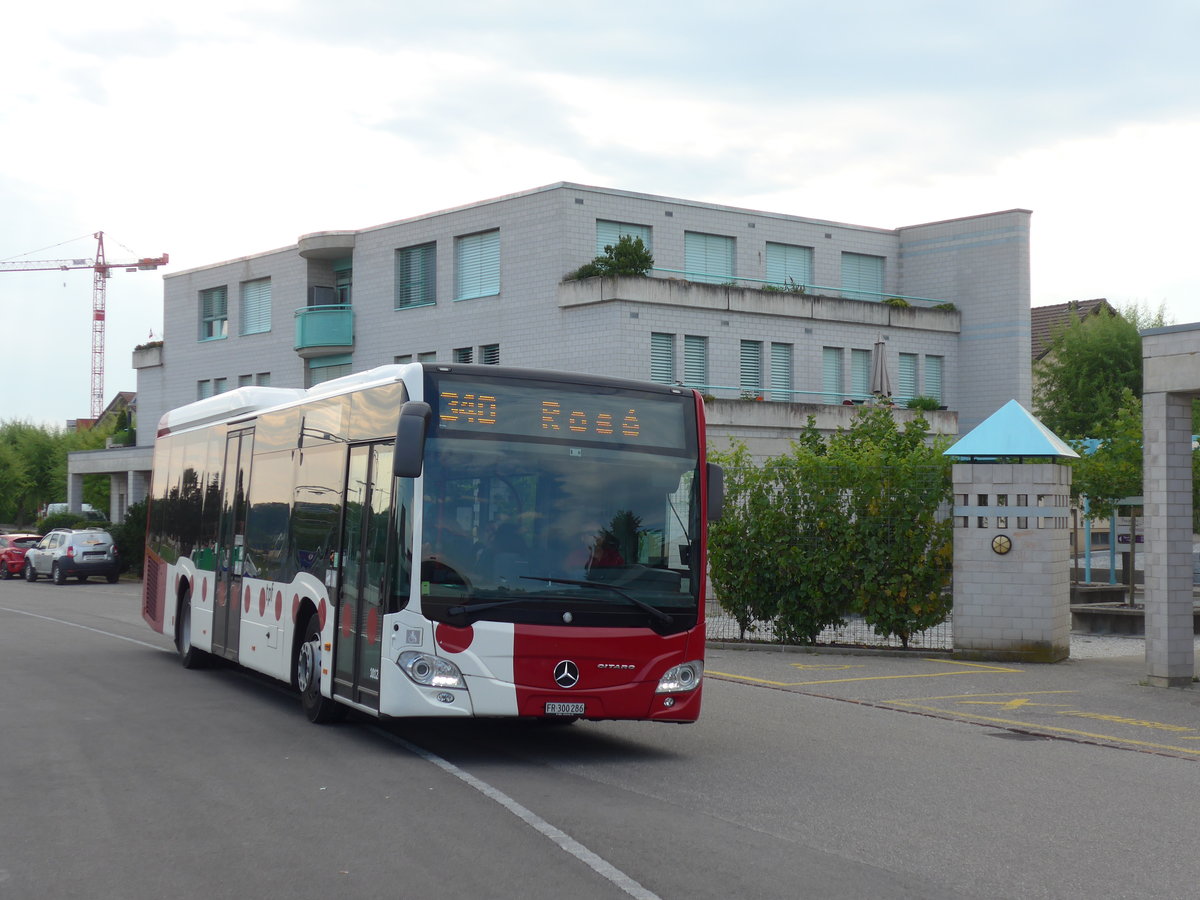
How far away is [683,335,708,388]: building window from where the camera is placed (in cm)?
3881

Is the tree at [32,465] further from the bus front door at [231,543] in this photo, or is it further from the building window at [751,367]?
the bus front door at [231,543]

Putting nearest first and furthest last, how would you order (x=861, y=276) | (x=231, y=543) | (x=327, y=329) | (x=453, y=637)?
(x=453, y=637) → (x=231, y=543) → (x=327, y=329) → (x=861, y=276)

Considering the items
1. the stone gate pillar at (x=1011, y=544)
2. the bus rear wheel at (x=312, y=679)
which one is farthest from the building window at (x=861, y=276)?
the bus rear wheel at (x=312, y=679)

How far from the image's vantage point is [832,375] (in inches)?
1667

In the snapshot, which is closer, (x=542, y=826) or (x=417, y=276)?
(x=542, y=826)

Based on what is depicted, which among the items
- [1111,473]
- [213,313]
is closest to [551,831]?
[1111,473]

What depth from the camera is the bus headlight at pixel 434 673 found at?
1051 centimetres

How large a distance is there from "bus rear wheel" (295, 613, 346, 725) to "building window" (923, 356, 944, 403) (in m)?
34.1

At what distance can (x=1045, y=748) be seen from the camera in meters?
12.1

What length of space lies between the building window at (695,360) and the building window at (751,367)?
55.4 inches

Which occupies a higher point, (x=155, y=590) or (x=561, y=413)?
(x=561, y=413)

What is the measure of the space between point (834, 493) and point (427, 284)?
24.8 m

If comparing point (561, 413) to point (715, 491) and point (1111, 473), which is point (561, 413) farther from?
point (1111, 473)

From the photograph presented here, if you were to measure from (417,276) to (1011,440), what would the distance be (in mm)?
26961
